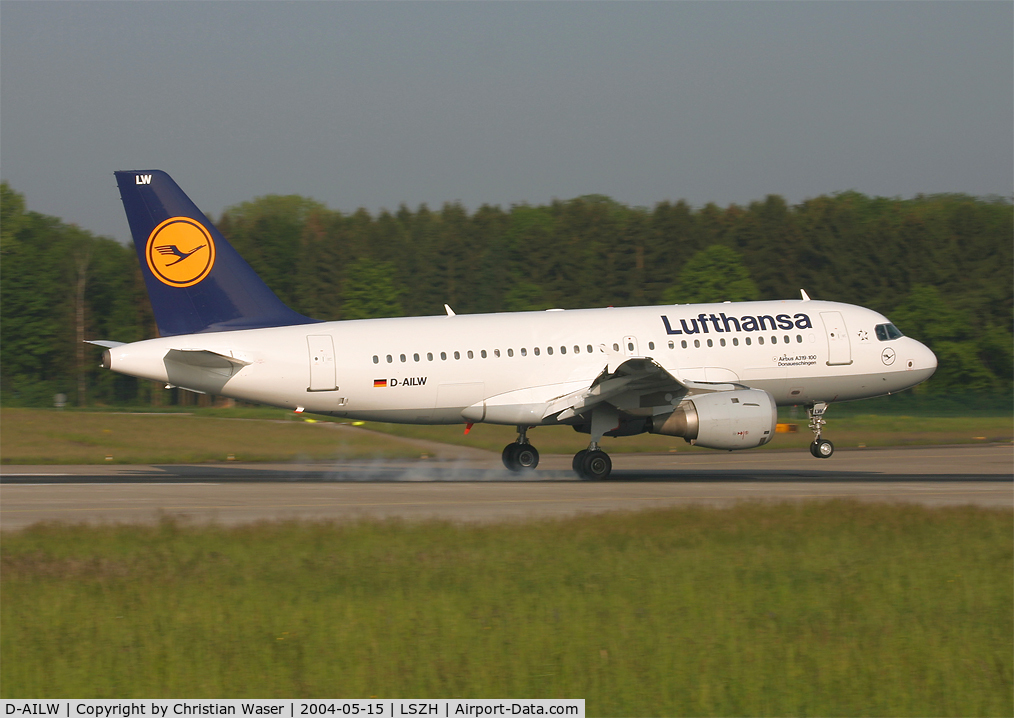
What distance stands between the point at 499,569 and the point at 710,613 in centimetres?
323

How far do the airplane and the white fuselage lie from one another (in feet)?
0.11

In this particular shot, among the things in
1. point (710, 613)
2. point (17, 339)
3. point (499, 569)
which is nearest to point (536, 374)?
point (499, 569)

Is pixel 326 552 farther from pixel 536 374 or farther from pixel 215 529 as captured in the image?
pixel 536 374

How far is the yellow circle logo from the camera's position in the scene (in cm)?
2558

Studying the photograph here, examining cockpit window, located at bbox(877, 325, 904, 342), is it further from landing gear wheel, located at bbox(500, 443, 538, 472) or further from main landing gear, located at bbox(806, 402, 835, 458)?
landing gear wheel, located at bbox(500, 443, 538, 472)

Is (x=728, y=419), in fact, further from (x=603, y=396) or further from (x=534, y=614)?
(x=534, y=614)

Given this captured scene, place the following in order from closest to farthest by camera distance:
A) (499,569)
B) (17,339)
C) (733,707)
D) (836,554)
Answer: (733,707)
(499,569)
(836,554)
(17,339)

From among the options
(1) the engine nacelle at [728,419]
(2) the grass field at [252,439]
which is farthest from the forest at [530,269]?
(1) the engine nacelle at [728,419]

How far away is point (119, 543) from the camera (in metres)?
Result: 15.7

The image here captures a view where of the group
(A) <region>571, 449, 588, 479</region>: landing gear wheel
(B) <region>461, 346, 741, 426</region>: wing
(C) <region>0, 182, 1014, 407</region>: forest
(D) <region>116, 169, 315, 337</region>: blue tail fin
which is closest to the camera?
(B) <region>461, 346, 741, 426</region>: wing

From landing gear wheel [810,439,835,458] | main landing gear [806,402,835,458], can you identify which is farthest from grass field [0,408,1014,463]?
landing gear wheel [810,439,835,458]

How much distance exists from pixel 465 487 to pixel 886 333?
1238 centimetres

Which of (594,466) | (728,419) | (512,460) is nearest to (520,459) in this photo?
(512,460)

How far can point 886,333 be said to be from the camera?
28891 millimetres
